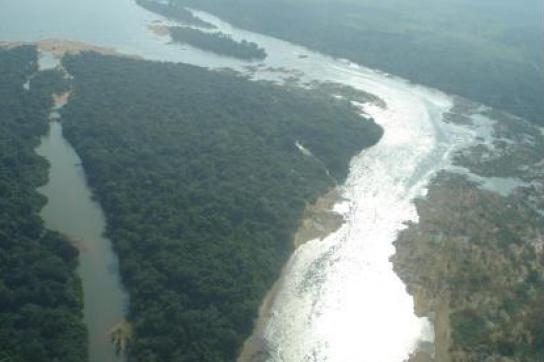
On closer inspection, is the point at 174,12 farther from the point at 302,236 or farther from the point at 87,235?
the point at 302,236

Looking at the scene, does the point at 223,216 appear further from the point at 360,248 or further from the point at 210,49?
the point at 210,49

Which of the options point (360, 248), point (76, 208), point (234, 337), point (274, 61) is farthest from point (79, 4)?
point (234, 337)

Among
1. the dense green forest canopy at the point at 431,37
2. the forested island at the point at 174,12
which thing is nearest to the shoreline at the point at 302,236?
the dense green forest canopy at the point at 431,37

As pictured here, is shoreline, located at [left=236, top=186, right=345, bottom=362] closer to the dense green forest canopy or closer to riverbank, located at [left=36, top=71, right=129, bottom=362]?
riverbank, located at [left=36, top=71, right=129, bottom=362]

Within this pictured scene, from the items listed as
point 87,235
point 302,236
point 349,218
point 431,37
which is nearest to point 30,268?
point 87,235

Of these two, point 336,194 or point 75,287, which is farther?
point 336,194
